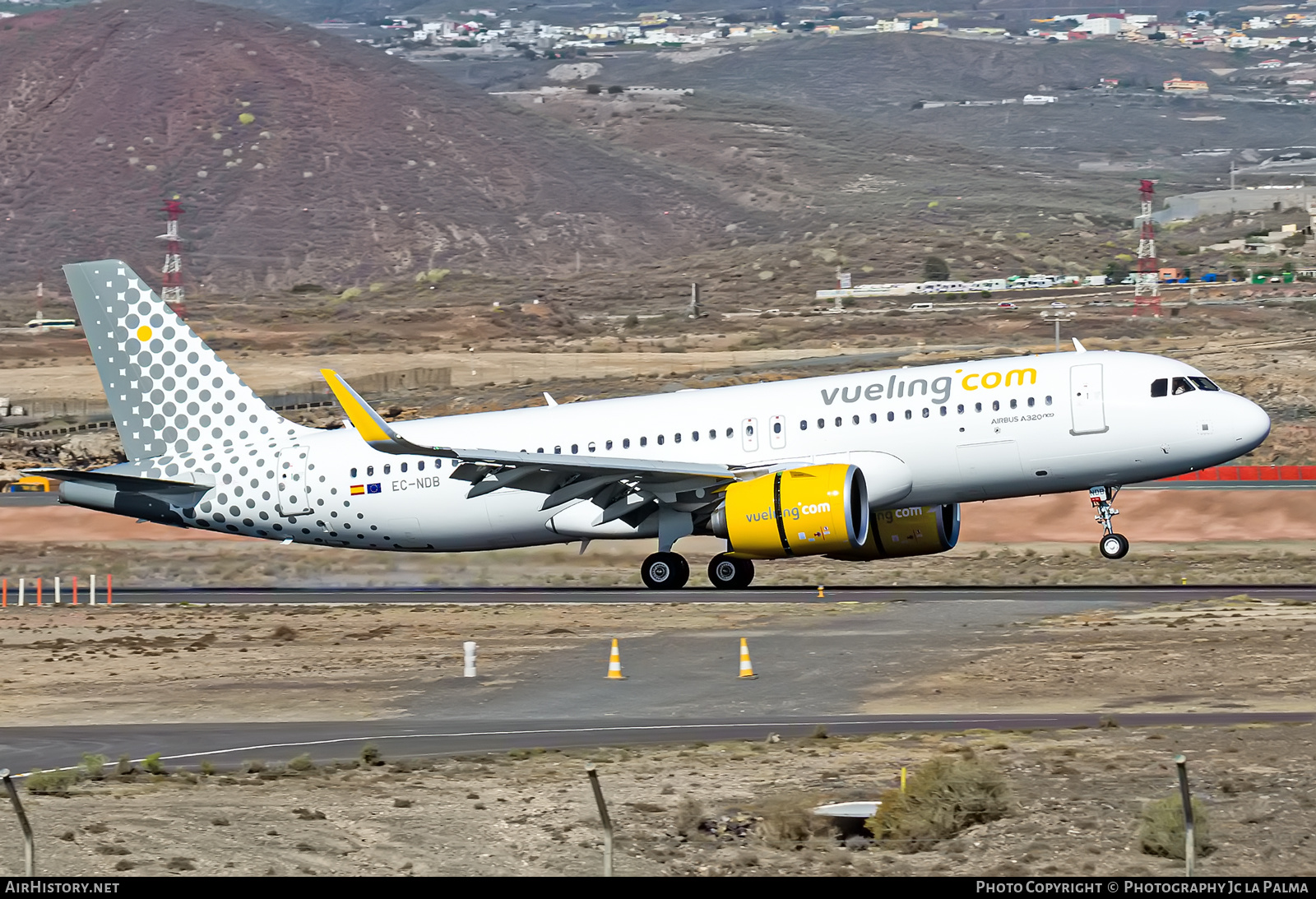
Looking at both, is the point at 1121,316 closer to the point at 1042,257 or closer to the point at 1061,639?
the point at 1042,257

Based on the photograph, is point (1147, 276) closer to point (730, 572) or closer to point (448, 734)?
point (730, 572)

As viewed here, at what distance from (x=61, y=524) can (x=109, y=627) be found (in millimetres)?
20780

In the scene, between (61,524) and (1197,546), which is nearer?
(1197,546)

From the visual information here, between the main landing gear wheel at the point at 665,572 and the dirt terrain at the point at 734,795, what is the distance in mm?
10486

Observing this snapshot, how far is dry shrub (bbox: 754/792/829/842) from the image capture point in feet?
60.4

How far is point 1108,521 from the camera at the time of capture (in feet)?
131

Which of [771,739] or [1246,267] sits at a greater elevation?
[1246,267]

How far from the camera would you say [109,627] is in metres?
39.8

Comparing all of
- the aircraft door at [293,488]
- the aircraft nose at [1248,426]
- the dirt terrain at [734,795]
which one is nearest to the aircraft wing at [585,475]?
the aircraft door at [293,488]

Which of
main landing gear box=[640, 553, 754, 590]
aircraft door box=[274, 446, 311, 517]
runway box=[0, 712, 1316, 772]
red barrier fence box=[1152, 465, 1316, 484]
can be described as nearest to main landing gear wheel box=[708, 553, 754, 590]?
main landing gear box=[640, 553, 754, 590]

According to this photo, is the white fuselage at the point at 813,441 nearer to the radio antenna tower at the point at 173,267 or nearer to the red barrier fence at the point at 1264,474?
the red barrier fence at the point at 1264,474

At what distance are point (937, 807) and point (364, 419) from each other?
2127cm

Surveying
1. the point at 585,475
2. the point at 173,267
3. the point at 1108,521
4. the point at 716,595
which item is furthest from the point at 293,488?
the point at 173,267

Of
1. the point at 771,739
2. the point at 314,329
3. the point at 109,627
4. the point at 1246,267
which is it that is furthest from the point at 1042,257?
the point at 771,739
